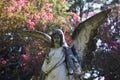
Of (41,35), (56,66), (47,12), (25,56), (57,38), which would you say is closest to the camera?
(56,66)

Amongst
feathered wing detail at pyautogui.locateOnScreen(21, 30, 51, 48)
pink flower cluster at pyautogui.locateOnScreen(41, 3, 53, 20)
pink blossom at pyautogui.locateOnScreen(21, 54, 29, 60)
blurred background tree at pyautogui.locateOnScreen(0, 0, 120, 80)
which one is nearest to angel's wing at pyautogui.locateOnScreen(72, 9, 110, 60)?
feathered wing detail at pyautogui.locateOnScreen(21, 30, 51, 48)

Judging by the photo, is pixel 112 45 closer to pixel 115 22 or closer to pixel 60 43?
pixel 115 22

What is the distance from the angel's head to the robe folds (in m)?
0.08

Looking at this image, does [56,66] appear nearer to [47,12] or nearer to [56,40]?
[56,40]

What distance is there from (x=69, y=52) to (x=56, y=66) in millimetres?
309

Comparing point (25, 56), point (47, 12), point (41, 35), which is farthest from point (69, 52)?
point (47, 12)

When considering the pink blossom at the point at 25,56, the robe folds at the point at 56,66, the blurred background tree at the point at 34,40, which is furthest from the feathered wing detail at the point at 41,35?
the pink blossom at the point at 25,56

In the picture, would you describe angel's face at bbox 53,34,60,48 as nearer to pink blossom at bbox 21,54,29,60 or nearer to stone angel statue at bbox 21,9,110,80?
stone angel statue at bbox 21,9,110,80

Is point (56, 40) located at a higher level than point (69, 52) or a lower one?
→ higher

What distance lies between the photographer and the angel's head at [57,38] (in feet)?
26.7

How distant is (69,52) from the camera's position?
316 inches

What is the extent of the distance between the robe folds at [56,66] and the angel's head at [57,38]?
3.3 inches

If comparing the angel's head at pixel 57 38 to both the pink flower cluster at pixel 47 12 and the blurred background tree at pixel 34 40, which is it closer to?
the blurred background tree at pixel 34 40

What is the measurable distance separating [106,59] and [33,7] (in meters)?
4.07
